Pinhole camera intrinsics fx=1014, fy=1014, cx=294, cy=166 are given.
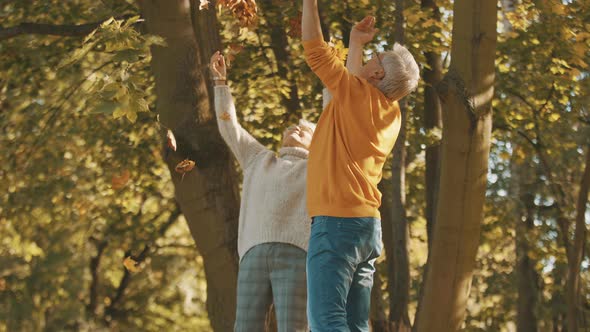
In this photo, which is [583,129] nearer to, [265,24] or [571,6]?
[571,6]

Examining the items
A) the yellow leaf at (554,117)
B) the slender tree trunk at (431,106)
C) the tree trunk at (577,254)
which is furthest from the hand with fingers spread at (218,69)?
the yellow leaf at (554,117)

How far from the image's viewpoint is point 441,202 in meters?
5.72

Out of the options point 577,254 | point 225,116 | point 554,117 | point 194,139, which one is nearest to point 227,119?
point 225,116

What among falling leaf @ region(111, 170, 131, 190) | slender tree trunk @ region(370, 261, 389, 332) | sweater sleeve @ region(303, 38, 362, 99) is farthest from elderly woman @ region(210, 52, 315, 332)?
falling leaf @ region(111, 170, 131, 190)

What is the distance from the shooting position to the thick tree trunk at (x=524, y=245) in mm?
12508

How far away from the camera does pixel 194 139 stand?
6.78 metres

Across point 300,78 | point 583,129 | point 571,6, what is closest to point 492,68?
point 571,6

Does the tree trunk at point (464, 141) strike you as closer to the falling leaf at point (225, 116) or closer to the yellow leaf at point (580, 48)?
the falling leaf at point (225, 116)

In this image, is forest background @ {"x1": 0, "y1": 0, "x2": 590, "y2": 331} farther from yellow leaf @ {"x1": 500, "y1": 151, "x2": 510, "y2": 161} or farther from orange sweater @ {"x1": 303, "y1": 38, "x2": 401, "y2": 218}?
orange sweater @ {"x1": 303, "y1": 38, "x2": 401, "y2": 218}

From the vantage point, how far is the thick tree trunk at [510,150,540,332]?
41.0 feet

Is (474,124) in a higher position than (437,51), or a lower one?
lower

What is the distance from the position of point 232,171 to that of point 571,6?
4.27m

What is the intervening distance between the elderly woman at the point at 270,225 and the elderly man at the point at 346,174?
64cm

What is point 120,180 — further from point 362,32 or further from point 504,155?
point 362,32
